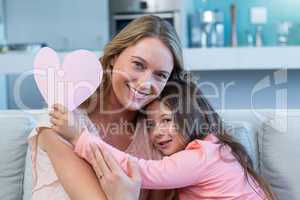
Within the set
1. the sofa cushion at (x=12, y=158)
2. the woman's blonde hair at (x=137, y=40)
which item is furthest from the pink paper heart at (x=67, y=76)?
the sofa cushion at (x=12, y=158)

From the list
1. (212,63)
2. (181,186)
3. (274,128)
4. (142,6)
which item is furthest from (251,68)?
(181,186)

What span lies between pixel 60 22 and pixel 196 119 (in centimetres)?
321

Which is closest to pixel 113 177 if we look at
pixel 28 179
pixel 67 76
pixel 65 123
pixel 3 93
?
pixel 65 123

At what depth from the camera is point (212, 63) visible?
329 centimetres

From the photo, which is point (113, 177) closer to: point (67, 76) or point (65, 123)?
point (65, 123)

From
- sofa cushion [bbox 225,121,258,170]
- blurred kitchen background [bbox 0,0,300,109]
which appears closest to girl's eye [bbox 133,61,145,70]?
sofa cushion [bbox 225,121,258,170]

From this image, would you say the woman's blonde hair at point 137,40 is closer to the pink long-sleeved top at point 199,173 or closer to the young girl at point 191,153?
the young girl at point 191,153

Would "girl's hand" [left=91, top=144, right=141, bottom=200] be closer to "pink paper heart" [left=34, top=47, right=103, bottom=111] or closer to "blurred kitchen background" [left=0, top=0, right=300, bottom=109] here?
"pink paper heart" [left=34, top=47, right=103, bottom=111]

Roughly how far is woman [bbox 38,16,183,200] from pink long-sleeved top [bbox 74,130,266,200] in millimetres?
115

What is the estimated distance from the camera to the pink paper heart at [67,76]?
39.8 inches

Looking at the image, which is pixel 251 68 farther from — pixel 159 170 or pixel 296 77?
pixel 159 170

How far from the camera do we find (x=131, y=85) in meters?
1.15

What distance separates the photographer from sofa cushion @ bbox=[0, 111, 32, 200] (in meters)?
1.45

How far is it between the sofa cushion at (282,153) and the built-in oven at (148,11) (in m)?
2.58
